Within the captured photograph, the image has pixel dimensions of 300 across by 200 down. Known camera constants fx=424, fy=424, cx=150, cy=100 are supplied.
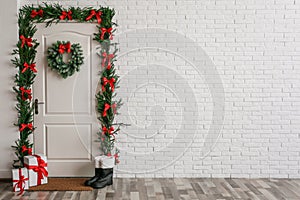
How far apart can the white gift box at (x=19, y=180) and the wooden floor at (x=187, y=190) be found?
125 millimetres

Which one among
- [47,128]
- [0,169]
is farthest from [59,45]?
[0,169]

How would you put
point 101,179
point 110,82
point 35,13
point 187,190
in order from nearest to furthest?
point 187,190
point 101,179
point 35,13
point 110,82

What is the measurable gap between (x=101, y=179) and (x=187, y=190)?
1.10 m

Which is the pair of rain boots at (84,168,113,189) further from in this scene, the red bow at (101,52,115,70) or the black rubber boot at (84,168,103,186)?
the red bow at (101,52,115,70)

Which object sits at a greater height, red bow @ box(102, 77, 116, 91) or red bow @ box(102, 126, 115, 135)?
red bow @ box(102, 77, 116, 91)

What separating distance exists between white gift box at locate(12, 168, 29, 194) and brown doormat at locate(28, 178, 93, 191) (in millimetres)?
97

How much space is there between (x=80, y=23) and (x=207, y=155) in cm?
253

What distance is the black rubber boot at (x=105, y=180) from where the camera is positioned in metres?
5.34

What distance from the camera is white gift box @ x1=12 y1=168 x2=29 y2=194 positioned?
17.2 feet

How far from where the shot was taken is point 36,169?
17.9 ft

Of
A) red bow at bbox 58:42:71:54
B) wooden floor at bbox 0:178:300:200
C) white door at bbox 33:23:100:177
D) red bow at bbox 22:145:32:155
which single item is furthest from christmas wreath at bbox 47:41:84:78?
wooden floor at bbox 0:178:300:200

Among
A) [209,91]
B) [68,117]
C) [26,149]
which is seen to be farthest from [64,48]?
[209,91]

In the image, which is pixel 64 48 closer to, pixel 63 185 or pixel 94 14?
pixel 94 14

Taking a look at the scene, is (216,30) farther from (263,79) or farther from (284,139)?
(284,139)
